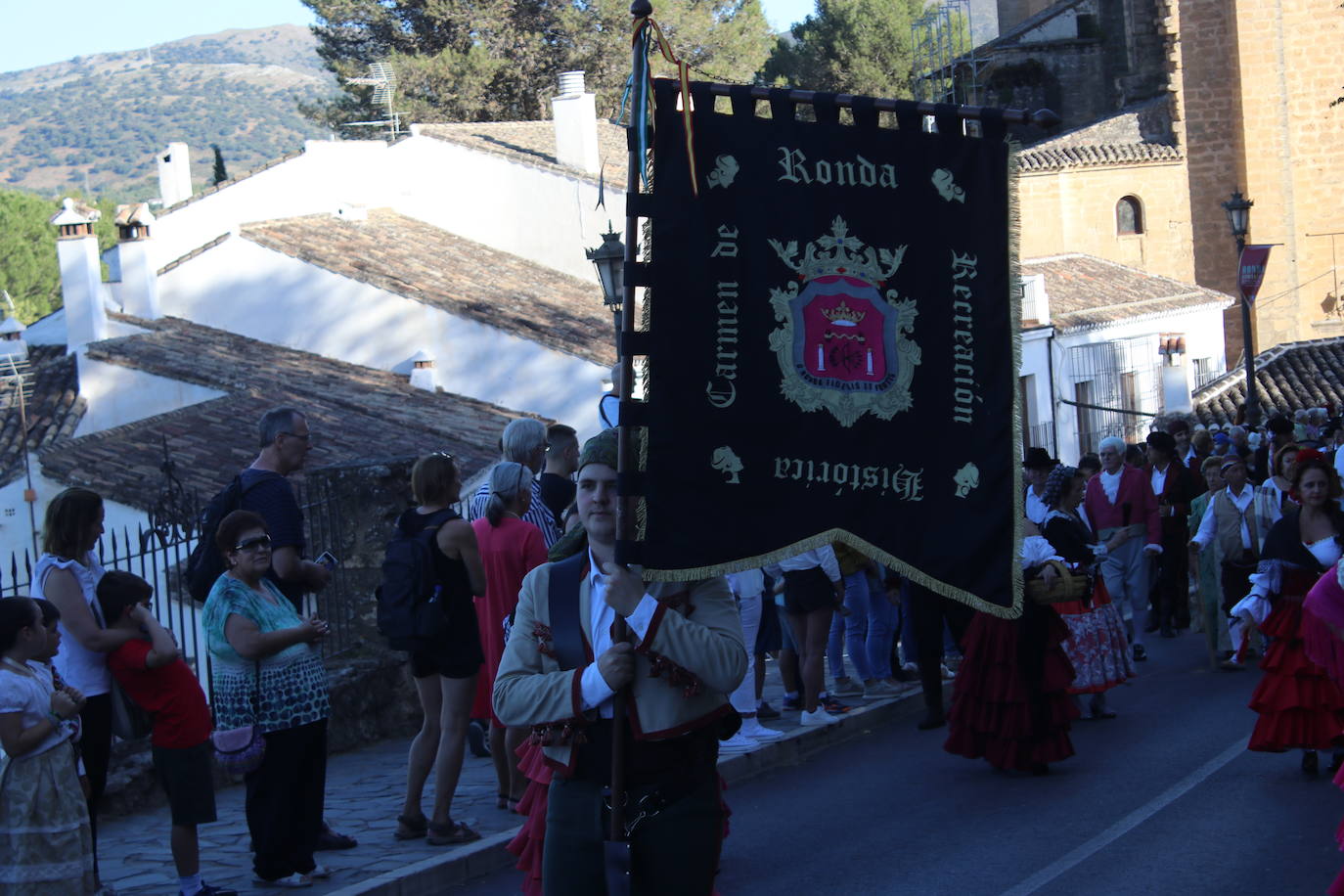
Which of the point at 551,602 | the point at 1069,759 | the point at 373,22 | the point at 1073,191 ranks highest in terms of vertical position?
the point at 373,22

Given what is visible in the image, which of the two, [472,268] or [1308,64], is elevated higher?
[1308,64]

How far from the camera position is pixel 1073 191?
148ft

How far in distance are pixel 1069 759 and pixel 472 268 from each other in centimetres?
2153

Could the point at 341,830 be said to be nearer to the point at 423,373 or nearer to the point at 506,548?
the point at 506,548

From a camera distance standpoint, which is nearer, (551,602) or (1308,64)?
(551,602)

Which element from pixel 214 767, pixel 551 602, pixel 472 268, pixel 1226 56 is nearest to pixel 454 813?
pixel 214 767

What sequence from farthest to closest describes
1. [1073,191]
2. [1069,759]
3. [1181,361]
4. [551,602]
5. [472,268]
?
[1073,191] < [1181,361] < [472,268] < [1069,759] < [551,602]

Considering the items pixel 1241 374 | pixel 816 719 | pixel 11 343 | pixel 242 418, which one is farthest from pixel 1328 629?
pixel 1241 374

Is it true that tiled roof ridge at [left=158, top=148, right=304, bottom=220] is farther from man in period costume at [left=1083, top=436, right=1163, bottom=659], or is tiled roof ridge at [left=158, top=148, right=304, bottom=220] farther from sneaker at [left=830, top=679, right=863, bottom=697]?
sneaker at [left=830, top=679, right=863, bottom=697]

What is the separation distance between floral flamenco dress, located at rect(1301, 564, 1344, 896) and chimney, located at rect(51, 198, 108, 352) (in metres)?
19.2

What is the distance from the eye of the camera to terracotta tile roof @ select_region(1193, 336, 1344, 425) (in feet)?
97.2

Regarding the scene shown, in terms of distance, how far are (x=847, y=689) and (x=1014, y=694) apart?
2.97 m

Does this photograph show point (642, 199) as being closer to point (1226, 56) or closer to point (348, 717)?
point (348, 717)

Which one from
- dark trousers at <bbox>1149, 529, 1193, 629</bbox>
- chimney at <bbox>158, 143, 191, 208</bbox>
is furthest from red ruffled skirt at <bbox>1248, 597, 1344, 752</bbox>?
chimney at <bbox>158, 143, 191, 208</bbox>
